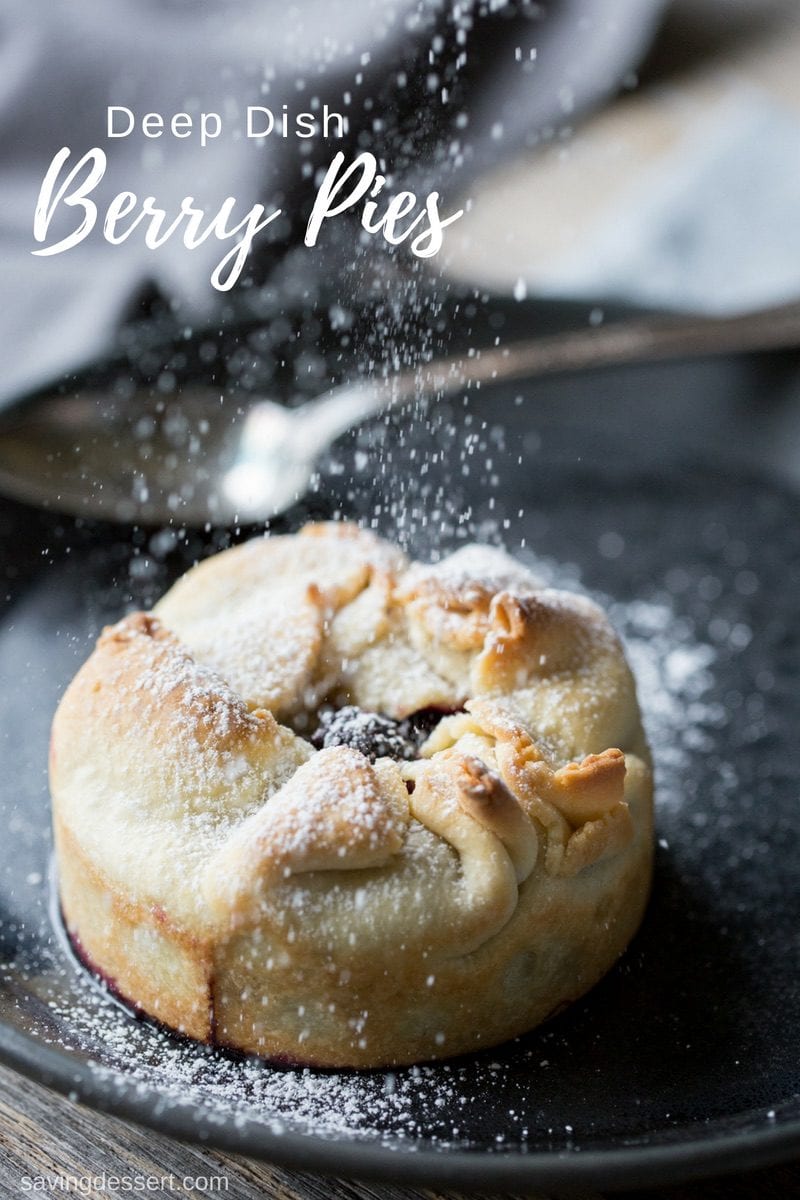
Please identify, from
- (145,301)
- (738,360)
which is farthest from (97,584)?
(738,360)

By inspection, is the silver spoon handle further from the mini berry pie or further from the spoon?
the mini berry pie

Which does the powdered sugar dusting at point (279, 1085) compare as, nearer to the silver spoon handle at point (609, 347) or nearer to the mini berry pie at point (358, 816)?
the mini berry pie at point (358, 816)

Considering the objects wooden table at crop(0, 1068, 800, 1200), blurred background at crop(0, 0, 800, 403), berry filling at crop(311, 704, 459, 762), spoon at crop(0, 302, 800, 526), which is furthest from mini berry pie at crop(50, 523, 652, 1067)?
blurred background at crop(0, 0, 800, 403)

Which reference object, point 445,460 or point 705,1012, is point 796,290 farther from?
point 705,1012

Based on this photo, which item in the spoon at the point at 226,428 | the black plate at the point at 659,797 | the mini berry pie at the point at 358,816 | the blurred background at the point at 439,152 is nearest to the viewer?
the black plate at the point at 659,797

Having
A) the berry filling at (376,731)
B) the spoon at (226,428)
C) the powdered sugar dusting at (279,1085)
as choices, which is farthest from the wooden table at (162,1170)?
the spoon at (226,428)
